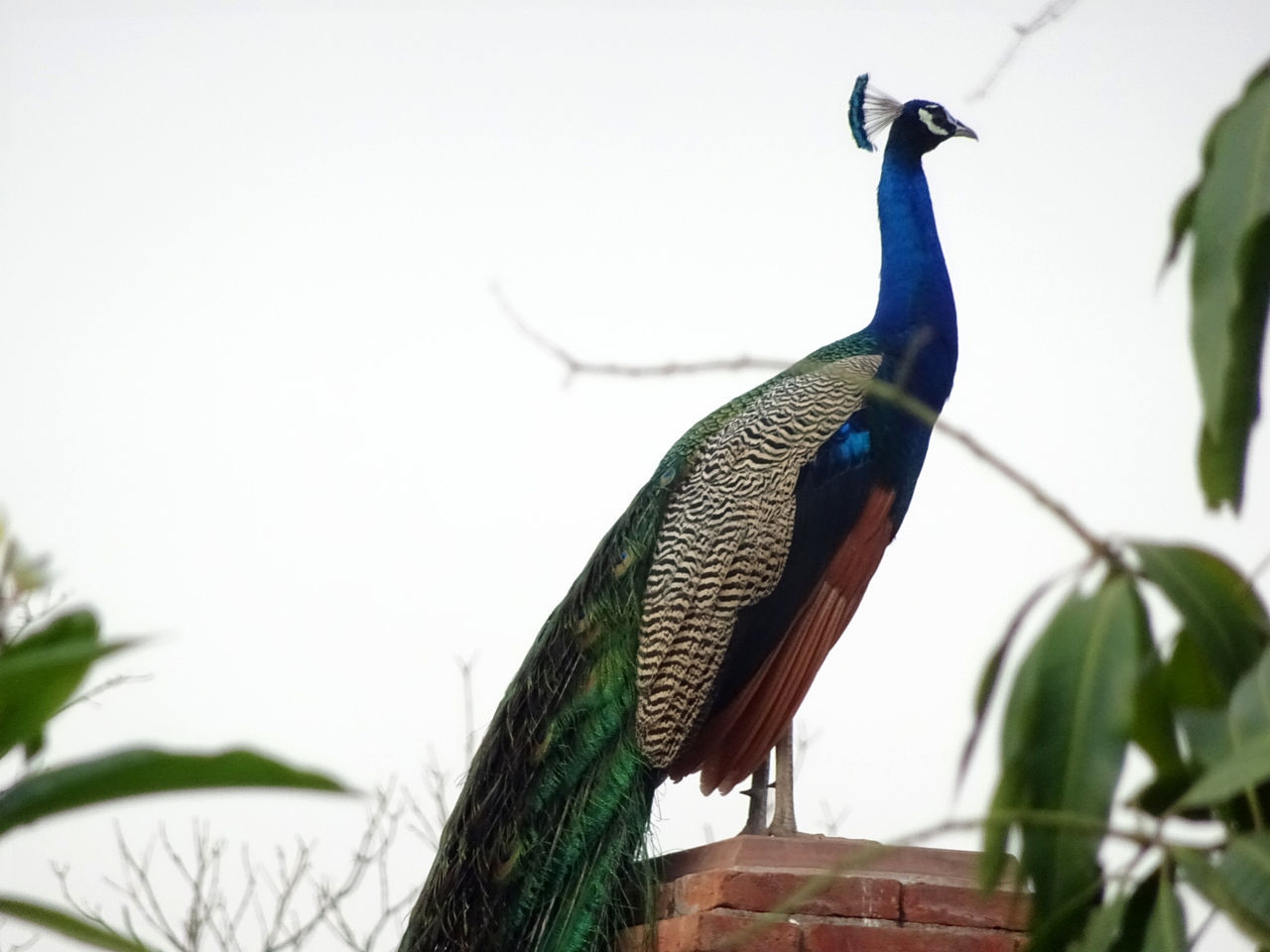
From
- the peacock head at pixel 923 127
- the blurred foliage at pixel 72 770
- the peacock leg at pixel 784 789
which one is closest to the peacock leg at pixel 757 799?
the peacock leg at pixel 784 789

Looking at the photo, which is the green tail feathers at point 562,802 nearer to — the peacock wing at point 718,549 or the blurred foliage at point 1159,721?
the peacock wing at point 718,549

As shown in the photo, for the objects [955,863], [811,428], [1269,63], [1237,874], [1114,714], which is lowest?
[1237,874]

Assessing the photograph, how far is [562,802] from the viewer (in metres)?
3.62

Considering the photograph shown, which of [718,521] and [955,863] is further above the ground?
[718,521]

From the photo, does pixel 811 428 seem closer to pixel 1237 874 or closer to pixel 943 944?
pixel 943 944

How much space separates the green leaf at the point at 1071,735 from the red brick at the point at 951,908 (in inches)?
72.5

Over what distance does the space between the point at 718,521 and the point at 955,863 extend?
3.28 feet

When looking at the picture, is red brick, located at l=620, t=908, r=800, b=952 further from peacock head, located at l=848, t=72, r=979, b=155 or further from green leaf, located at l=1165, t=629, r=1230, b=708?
peacock head, located at l=848, t=72, r=979, b=155

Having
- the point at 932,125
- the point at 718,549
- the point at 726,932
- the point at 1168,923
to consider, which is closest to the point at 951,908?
the point at 726,932

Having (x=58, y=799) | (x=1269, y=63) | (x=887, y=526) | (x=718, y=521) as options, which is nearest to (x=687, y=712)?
(x=718, y=521)

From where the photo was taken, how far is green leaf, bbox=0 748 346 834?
876mm

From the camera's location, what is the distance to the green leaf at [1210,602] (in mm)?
1185

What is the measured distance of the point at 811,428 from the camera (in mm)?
3879

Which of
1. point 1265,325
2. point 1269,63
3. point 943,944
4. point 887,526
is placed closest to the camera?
point 1265,325
